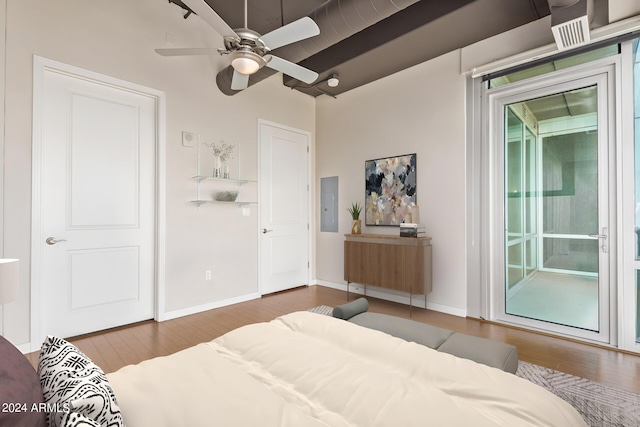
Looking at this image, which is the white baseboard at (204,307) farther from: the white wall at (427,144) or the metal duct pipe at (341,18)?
the metal duct pipe at (341,18)

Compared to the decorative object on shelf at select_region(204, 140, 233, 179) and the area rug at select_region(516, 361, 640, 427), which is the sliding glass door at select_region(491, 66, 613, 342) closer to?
the area rug at select_region(516, 361, 640, 427)

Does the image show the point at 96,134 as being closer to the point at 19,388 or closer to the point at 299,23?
the point at 299,23

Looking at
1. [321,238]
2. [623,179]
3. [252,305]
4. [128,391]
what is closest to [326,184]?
[321,238]

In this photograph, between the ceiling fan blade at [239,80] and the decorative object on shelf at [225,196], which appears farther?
the decorative object on shelf at [225,196]

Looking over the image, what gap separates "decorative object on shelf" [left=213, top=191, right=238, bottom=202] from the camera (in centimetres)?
379

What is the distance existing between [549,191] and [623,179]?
21.2 inches

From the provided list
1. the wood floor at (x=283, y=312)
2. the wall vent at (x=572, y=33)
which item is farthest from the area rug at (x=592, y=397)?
the wall vent at (x=572, y=33)

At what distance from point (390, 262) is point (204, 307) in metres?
2.30

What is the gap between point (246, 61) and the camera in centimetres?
215

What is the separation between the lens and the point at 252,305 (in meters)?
3.92

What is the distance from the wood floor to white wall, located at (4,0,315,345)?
1.21ft

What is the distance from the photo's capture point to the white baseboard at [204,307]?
338 cm

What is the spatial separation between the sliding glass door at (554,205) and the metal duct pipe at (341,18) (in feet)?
5.62

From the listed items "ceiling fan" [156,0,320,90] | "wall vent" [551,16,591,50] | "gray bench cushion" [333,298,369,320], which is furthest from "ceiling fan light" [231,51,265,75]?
"wall vent" [551,16,591,50]
